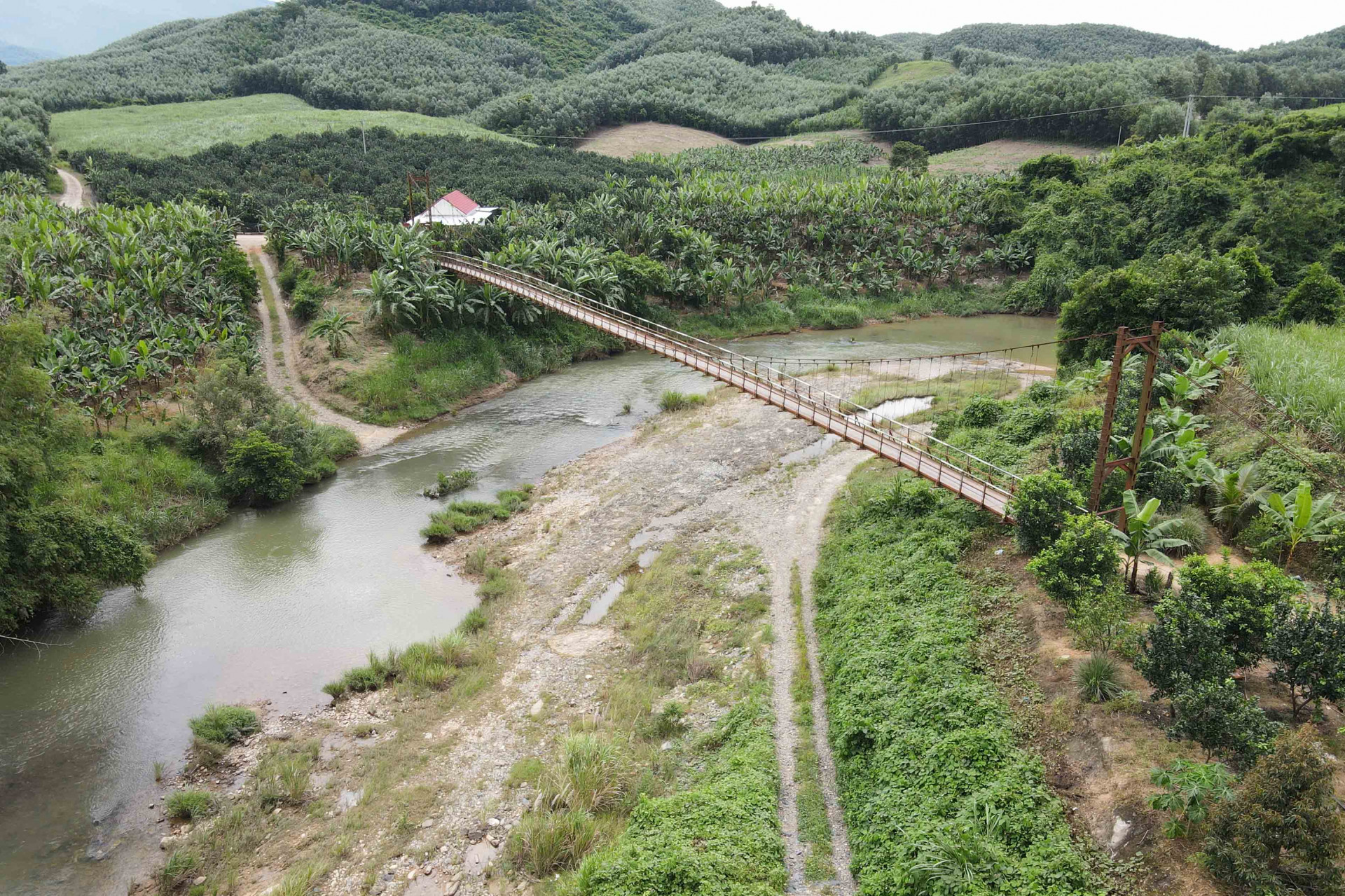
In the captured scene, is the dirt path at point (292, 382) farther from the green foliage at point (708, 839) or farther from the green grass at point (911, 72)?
the green grass at point (911, 72)

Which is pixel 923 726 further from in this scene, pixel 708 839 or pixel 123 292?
pixel 123 292

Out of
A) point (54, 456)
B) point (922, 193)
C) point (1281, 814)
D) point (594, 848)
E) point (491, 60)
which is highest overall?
point (491, 60)

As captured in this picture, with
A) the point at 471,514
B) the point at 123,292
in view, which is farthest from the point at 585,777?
the point at 123,292

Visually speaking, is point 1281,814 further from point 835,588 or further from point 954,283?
point 954,283

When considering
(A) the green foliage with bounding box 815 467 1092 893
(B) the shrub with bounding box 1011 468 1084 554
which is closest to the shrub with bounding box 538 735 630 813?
(A) the green foliage with bounding box 815 467 1092 893

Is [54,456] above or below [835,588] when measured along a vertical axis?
above

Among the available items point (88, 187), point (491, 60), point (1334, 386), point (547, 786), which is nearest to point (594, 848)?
point (547, 786)
